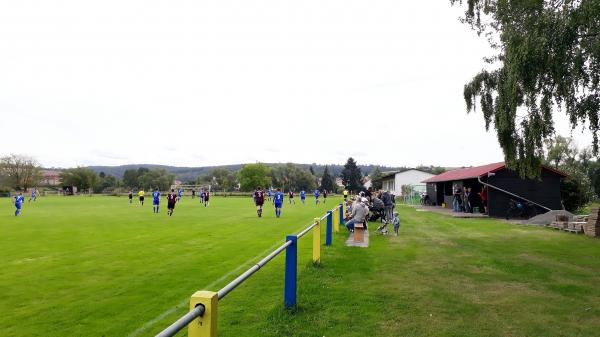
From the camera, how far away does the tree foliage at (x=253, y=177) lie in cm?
12162

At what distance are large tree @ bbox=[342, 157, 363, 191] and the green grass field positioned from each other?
92.6m

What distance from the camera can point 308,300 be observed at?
21.8 feet

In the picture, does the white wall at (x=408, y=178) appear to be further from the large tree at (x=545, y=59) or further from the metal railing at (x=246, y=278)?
the metal railing at (x=246, y=278)

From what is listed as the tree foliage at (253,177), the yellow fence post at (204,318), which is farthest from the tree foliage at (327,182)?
the yellow fence post at (204,318)

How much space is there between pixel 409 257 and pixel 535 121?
17.8 feet

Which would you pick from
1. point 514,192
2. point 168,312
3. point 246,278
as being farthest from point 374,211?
point 246,278

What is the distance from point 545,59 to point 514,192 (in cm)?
1941

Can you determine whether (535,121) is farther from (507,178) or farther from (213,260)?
(507,178)

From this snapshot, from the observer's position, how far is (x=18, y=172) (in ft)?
344

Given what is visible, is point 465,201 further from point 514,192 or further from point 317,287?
point 317,287

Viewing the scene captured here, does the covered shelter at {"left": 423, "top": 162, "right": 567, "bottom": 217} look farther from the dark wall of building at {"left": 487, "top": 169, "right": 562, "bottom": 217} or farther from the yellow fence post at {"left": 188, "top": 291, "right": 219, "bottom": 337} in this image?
the yellow fence post at {"left": 188, "top": 291, "right": 219, "bottom": 337}

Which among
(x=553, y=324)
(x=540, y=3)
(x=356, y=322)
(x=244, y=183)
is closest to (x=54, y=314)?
(x=356, y=322)

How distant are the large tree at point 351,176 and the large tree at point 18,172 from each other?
260 ft

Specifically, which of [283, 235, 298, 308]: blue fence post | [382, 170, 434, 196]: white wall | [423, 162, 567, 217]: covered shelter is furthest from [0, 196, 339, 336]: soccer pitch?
[382, 170, 434, 196]: white wall
